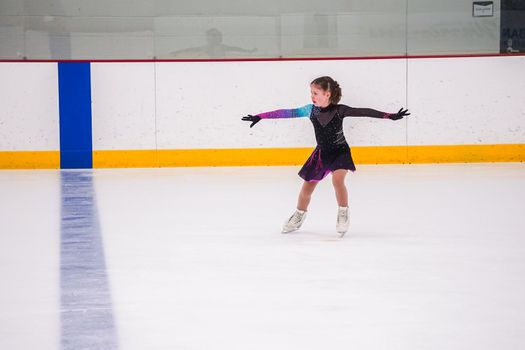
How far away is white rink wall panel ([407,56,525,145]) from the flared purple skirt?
4.77m

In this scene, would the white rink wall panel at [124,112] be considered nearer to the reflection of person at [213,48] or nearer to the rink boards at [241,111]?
the rink boards at [241,111]

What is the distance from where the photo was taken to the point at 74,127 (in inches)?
417

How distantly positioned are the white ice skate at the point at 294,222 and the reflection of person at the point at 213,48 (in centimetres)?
507

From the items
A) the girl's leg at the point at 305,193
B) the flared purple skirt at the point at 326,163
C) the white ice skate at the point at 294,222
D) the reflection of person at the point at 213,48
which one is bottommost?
the white ice skate at the point at 294,222

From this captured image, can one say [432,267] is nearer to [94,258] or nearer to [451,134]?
[94,258]

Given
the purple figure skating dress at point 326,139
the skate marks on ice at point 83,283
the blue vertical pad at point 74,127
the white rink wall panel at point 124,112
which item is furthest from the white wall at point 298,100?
the purple figure skating dress at point 326,139

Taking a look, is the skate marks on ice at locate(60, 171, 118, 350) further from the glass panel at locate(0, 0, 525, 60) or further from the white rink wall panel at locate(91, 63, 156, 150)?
the glass panel at locate(0, 0, 525, 60)

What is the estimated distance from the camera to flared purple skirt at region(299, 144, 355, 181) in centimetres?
607

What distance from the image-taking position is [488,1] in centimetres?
1103

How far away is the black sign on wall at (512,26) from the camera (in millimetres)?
10953

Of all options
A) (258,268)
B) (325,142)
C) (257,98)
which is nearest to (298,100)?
(257,98)

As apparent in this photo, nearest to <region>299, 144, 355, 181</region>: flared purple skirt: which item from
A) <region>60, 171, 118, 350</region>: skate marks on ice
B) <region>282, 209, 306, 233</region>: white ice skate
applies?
<region>282, 209, 306, 233</region>: white ice skate

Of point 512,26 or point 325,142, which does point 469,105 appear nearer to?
point 512,26

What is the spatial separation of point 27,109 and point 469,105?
4726 mm
